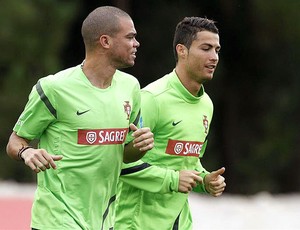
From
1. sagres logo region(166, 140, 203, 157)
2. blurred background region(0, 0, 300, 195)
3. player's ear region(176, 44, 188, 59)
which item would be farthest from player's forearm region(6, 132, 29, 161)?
blurred background region(0, 0, 300, 195)

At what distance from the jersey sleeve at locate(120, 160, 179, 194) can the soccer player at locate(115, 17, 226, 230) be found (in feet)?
0.22

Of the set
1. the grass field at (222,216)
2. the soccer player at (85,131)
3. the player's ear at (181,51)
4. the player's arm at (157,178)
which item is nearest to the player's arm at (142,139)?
the soccer player at (85,131)

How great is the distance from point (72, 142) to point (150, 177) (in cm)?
96

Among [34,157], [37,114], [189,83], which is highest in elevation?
[189,83]

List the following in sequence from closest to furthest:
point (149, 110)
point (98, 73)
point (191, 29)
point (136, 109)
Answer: point (98, 73), point (136, 109), point (149, 110), point (191, 29)

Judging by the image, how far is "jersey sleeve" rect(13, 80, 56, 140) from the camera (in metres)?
7.39

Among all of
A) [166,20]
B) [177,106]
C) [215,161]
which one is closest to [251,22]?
[166,20]

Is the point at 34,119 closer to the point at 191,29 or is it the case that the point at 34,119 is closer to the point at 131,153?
the point at 131,153

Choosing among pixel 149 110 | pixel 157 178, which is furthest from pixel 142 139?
pixel 149 110

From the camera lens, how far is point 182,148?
8.47m

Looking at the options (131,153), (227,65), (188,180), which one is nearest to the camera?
(131,153)

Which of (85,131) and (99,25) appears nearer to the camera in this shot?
(85,131)

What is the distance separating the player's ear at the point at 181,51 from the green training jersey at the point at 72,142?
1377 millimetres

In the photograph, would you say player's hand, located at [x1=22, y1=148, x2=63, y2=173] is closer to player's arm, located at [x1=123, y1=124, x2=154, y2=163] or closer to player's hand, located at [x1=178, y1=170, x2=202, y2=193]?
player's arm, located at [x1=123, y1=124, x2=154, y2=163]
